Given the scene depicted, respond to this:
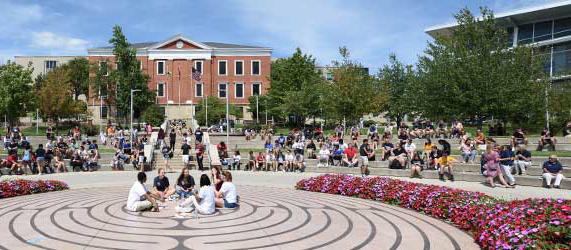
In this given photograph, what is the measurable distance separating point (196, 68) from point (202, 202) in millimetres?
64239

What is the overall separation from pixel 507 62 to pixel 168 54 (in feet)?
174

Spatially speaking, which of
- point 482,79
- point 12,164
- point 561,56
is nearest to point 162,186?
point 12,164

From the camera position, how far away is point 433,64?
36312 mm

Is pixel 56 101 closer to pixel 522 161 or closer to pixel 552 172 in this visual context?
pixel 522 161

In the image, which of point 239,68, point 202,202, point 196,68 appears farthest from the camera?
point 239,68

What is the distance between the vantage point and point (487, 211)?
9969 mm

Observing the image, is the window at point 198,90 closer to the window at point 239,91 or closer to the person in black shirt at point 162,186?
the window at point 239,91

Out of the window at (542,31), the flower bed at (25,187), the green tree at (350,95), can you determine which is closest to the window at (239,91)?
the green tree at (350,95)

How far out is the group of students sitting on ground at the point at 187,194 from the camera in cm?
1202

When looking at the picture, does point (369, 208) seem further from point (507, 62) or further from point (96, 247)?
point (507, 62)

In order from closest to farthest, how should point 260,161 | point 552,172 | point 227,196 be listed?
point 227,196 → point 552,172 → point 260,161

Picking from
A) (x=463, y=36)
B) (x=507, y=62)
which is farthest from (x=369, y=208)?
(x=463, y=36)

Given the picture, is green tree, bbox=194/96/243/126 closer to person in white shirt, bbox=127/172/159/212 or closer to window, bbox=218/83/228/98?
window, bbox=218/83/228/98

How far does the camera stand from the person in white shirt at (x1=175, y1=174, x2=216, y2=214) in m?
11.9
